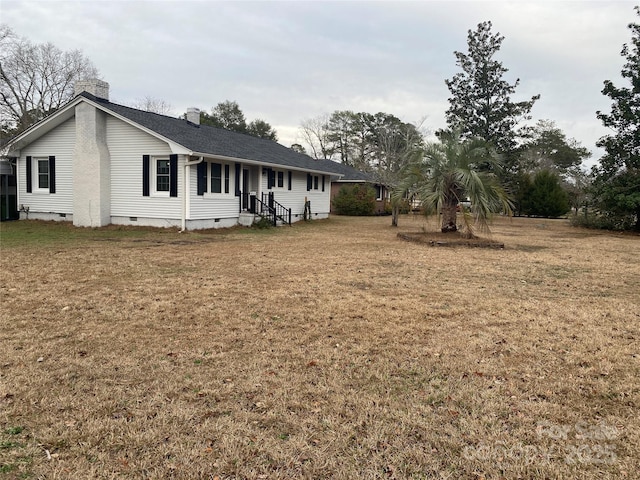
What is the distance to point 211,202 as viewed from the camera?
15633 millimetres

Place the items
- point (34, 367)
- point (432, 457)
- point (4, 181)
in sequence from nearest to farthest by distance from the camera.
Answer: point (432, 457), point (34, 367), point (4, 181)

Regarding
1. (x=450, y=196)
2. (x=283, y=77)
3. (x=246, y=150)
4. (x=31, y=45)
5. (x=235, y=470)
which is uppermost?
(x=31, y=45)

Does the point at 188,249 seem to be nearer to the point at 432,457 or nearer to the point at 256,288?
the point at 256,288

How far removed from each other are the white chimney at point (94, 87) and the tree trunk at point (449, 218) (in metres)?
13.1

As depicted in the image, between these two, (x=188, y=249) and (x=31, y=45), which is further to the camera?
(x=31, y=45)

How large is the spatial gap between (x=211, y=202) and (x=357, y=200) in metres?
13.8

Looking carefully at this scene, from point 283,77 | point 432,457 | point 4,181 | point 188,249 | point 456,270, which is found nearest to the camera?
point 432,457

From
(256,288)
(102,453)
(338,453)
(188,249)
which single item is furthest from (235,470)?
(188,249)

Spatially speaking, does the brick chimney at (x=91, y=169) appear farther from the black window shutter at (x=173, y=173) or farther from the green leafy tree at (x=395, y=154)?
the green leafy tree at (x=395, y=154)

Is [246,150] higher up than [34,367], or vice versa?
[246,150]

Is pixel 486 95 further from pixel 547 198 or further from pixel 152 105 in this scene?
pixel 152 105

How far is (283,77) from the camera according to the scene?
1042 inches

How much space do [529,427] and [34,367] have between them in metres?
3.88

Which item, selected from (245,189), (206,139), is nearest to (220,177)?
(206,139)
